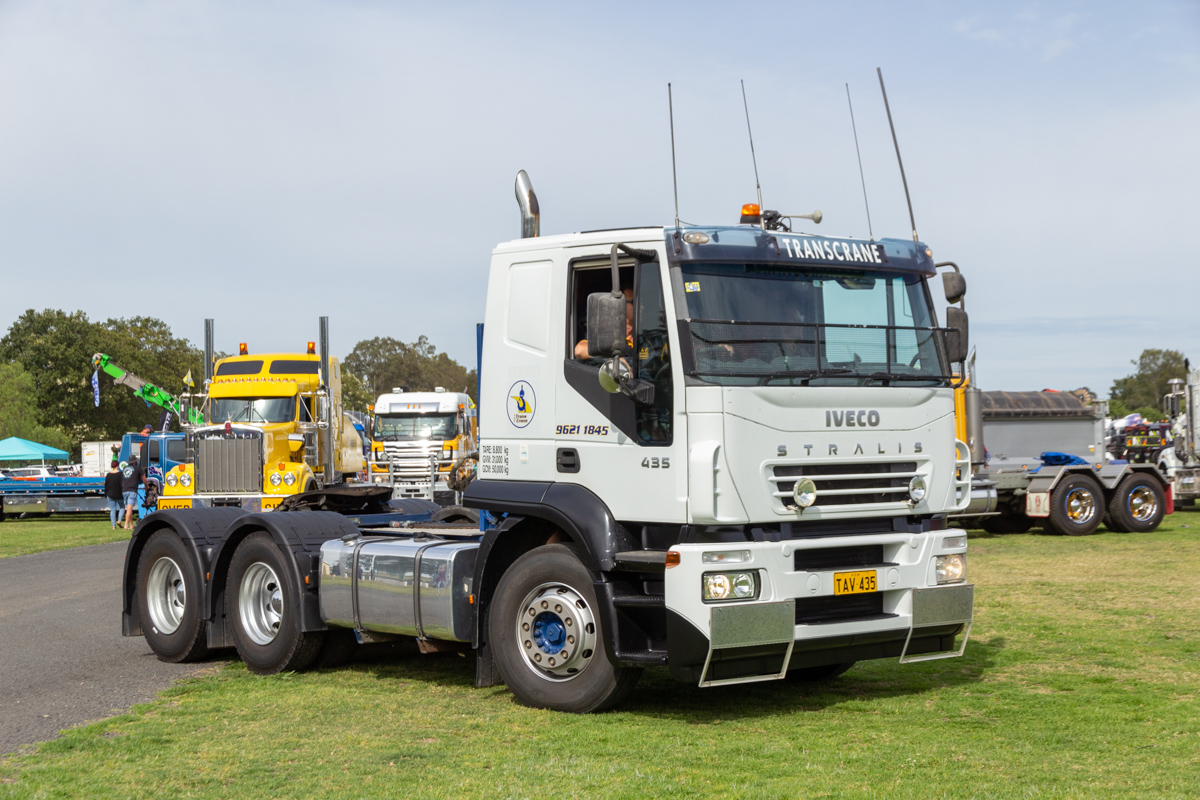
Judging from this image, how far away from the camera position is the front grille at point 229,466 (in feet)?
88.2

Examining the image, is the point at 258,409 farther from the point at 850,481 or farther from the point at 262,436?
the point at 850,481

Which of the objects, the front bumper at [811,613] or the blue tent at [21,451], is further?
the blue tent at [21,451]

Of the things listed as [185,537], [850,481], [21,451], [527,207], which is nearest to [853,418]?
[850,481]

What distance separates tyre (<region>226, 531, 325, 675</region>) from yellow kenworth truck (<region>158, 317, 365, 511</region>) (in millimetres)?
16296

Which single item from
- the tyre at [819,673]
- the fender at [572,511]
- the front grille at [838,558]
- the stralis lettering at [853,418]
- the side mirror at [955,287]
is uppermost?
the side mirror at [955,287]

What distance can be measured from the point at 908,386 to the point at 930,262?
0.98 m

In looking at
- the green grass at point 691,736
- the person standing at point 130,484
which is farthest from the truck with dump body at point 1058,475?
the person standing at point 130,484

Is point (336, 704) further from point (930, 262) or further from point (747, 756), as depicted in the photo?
point (930, 262)

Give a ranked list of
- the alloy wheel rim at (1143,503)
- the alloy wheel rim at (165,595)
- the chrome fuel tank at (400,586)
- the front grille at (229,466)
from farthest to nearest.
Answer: the front grille at (229,466)
the alloy wheel rim at (1143,503)
the alloy wheel rim at (165,595)
the chrome fuel tank at (400,586)

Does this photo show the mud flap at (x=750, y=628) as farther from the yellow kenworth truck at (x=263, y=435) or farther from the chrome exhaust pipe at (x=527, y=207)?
the yellow kenworth truck at (x=263, y=435)

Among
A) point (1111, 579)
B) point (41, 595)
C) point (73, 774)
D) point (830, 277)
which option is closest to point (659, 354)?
point (830, 277)

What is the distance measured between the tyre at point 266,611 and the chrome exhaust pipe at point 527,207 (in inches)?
129

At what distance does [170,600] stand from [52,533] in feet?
68.9

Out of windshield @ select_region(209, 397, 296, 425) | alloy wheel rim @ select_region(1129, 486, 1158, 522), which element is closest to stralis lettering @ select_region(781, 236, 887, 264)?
alloy wheel rim @ select_region(1129, 486, 1158, 522)
